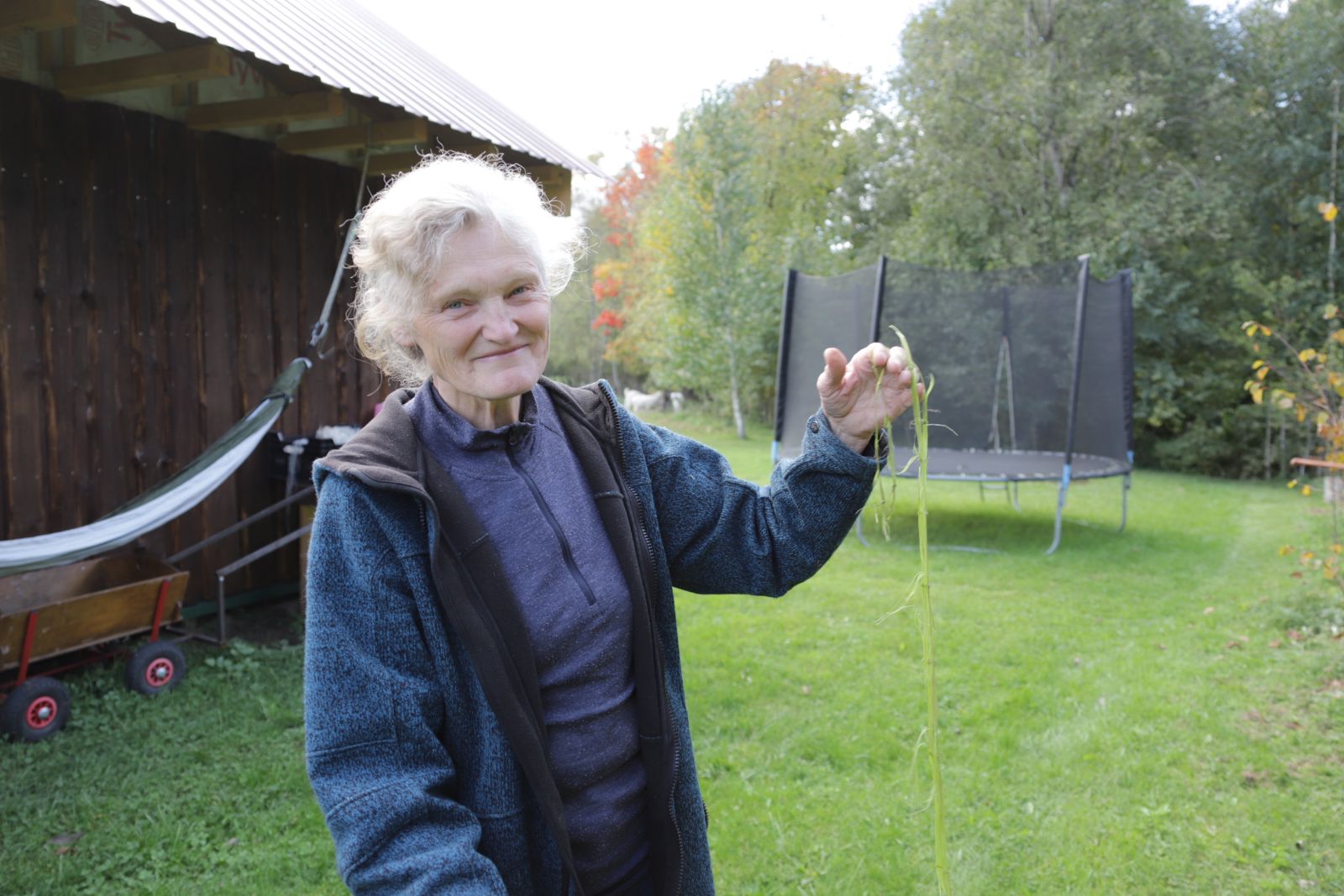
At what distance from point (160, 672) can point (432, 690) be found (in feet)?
11.3

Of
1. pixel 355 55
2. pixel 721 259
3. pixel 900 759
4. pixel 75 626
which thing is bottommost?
pixel 900 759

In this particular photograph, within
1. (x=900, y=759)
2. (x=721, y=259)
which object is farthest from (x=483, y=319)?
(x=721, y=259)

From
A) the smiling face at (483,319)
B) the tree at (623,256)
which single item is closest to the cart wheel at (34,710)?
the smiling face at (483,319)

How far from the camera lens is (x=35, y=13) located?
2.97m

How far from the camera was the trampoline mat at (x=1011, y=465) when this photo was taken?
768cm

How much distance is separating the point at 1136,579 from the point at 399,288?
6.52m

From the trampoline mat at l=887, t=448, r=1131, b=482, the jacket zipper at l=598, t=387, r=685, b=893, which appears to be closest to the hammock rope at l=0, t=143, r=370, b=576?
the jacket zipper at l=598, t=387, r=685, b=893

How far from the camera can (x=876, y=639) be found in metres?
5.14

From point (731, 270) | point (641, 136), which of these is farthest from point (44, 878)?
point (641, 136)

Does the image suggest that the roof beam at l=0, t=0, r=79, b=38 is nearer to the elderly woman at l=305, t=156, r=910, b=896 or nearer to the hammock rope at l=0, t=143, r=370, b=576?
the hammock rope at l=0, t=143, r=370, b=576

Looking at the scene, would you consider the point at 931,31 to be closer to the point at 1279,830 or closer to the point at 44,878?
the point at 1279,830

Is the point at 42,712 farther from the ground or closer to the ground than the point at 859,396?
closer to the ground

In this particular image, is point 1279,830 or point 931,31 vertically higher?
point 931,31

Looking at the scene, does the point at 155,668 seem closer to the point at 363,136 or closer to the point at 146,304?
the point at 146,304
